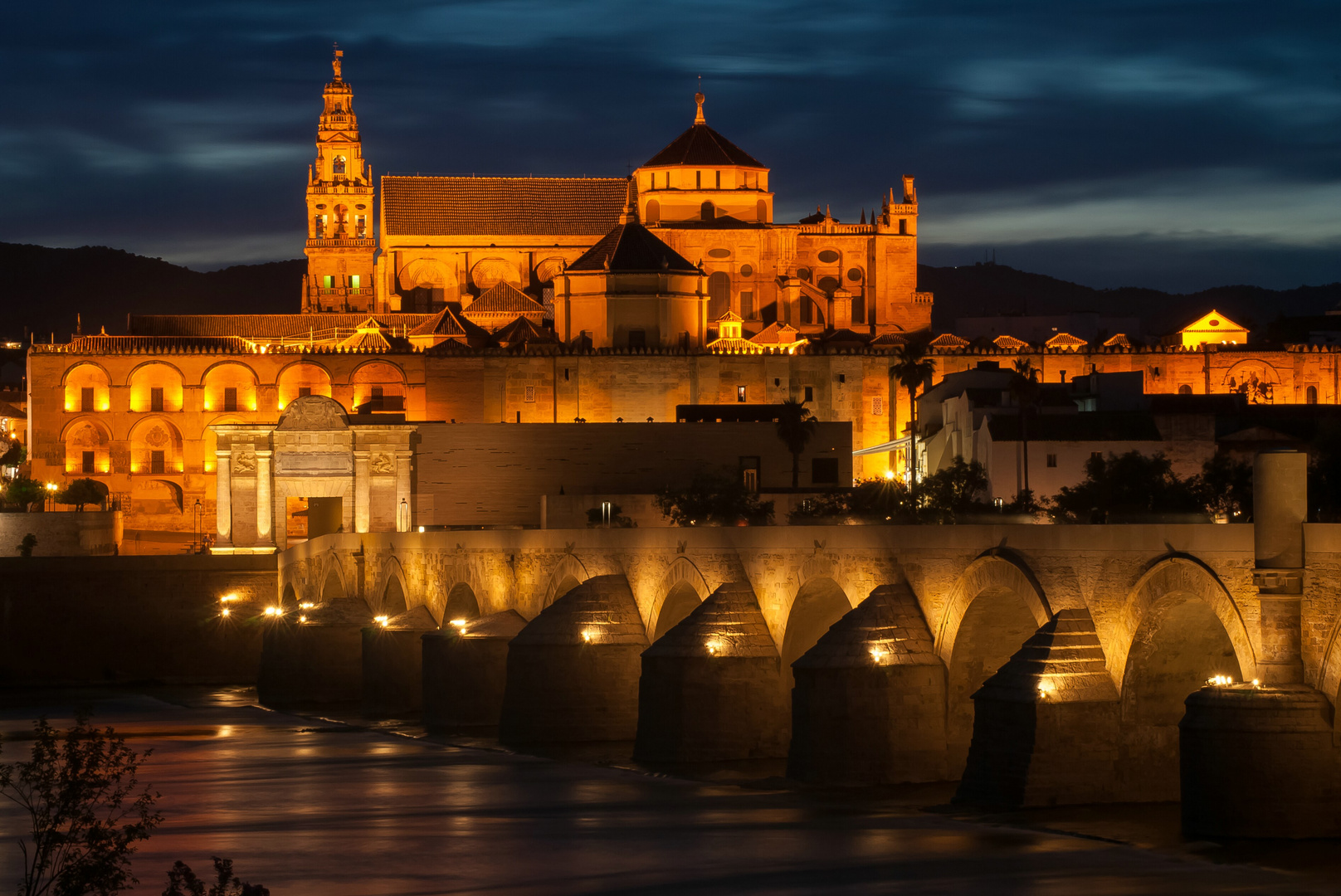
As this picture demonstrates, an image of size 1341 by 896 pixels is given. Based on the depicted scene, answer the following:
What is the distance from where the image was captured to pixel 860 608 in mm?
27672

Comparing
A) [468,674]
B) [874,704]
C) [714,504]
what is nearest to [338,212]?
[714,504]

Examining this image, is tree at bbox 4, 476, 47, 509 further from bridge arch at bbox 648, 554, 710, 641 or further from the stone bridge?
bridge arch at bbox 648, 554, 710, 641

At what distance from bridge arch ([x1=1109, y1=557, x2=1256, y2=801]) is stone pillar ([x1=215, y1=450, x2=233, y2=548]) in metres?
40.6

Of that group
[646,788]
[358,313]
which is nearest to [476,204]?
[358,313]

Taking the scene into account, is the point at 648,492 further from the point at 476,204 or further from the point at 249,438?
the point at 476,204

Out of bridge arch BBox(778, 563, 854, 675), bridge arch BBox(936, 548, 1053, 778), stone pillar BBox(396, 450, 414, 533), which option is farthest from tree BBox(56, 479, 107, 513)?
bridge arch BBox(936, 548, 1053, 778)

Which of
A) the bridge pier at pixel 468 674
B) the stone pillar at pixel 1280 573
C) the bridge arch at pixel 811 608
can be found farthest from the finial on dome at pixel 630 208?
the stone pillar at pixel 1280 573

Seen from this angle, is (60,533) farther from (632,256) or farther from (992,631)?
(992,631)

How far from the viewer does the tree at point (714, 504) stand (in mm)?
49500

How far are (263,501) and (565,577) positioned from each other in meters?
25.5

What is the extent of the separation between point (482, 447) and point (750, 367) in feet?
68.2

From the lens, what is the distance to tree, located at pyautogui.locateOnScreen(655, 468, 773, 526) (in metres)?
49.5

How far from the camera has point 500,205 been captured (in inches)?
3851

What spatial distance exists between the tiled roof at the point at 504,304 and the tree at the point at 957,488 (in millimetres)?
37476
